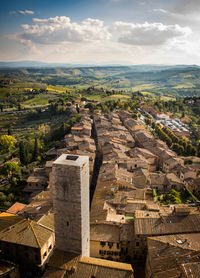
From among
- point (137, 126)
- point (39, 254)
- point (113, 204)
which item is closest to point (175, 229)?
point (113, 204)

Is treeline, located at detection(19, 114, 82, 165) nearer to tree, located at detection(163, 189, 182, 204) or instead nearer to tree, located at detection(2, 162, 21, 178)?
tree, located at detection(2, 162, 21, 178)

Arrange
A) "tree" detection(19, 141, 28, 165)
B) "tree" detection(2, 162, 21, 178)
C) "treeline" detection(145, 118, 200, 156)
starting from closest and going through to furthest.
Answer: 1. "tree" detection(2, 162, 21, 178)
2. "tree" detection(19, 141, 28, 165)
3. "treeline" detection(145, 118, 200, 156)

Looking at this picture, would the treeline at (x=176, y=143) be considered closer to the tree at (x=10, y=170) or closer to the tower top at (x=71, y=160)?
the tree at (x=10, y=170)

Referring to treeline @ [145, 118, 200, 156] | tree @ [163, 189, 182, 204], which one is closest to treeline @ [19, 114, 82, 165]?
treeline @ [145, 118, 200, 156]

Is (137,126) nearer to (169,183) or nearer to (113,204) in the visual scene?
(169,183)

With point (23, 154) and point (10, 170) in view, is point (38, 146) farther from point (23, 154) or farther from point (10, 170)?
point (10, 170)

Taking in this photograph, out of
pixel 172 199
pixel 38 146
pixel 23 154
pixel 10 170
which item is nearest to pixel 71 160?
pixel 172 199

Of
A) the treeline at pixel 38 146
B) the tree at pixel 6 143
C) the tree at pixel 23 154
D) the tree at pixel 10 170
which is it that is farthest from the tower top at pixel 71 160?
the tree at pixel 6 143

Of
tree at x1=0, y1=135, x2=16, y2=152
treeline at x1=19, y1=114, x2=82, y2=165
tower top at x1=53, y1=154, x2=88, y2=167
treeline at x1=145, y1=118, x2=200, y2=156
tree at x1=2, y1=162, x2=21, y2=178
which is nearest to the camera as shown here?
tower top at x1=53, y1=154, x2=88, y2=167

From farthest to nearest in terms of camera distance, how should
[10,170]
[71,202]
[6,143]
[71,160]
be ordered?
[6,143] → [10,170] → [71,202] → [71,160]
